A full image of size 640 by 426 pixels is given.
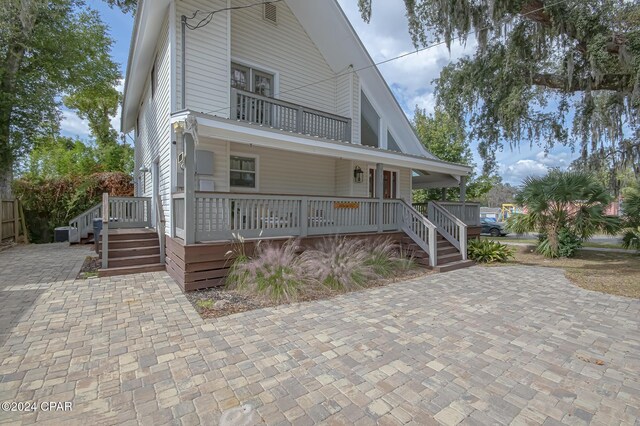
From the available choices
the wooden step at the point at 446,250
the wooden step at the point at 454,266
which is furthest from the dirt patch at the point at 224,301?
the wooden step at the point at 446,250

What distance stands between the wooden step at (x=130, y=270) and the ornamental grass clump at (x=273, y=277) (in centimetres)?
250

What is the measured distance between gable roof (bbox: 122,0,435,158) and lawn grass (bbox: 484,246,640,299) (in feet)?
18.6

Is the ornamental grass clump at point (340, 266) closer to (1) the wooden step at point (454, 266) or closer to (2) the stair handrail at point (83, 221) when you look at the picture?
(1) the wooden step at point (454, 266)

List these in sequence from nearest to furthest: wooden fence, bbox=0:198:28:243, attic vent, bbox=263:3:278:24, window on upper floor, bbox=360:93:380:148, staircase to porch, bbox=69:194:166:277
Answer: staircase to porch, bbox=69:194:166:277 → attic vent, bbox=263:3:278:24 → window on upper floor, bbox=360:93:380:148 → wooden fence, bbox=0:198:28:243

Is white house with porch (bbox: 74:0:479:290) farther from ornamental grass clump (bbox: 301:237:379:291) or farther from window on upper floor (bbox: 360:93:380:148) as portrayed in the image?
ornamental grass clump (bbox: 301:237:379:291)

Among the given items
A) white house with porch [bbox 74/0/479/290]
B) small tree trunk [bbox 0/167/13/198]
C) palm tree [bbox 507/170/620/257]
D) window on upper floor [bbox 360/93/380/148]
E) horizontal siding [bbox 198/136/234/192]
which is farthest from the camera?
small tree trunk [bbox 0/167/13/198]

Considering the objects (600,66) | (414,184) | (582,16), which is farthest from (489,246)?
(582,16)

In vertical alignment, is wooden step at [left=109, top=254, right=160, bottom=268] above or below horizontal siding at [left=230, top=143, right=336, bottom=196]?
below

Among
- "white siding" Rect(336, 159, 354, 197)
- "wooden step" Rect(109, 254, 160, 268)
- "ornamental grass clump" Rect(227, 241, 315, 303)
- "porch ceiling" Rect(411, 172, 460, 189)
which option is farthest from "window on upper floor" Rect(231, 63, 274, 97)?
"porch ceiling" Rect(411, 172, 460, 189)

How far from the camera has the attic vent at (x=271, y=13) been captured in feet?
31.4

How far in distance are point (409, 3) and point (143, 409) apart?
11.3 metres

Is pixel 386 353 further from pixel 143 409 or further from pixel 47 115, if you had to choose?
pixel 47 115

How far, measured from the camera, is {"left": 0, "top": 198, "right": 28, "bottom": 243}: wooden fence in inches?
465

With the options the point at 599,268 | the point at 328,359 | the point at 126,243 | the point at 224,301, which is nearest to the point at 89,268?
the point at 126,243
